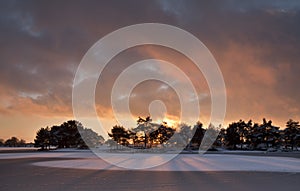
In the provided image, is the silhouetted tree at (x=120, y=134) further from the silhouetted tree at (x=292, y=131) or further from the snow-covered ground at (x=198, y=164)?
the snow-covered ground at (x=198, y=164)

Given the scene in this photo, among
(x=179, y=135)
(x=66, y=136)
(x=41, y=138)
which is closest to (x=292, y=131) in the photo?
(x=179, y=135)

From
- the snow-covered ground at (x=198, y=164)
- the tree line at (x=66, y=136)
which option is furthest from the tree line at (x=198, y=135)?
the snow-covered ground at (x=198, y=164)

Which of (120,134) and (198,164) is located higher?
(120,134)

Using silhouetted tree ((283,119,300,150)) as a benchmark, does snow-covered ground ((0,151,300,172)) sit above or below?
below

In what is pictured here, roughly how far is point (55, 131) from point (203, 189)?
93229 millimetres

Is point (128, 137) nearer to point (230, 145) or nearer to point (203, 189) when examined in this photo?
point (230, 145)

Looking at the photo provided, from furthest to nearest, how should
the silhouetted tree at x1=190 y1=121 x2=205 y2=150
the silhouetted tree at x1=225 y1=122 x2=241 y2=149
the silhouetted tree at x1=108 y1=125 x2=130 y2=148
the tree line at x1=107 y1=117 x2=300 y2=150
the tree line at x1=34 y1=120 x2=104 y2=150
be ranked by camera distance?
the silhouetted tree at x1=108 y1=125 x2=130 y2=148 < the tree line at x1=34 y1=120 x2=104 y2=150 < the silhouetted tree at x1=225 y1=122 x2=241 y2=149 < the silhouetted tree at x1=190 y1=121 x2=205 y2=150 < the tree line at x1=107 y1=117 x2=300 y2=150

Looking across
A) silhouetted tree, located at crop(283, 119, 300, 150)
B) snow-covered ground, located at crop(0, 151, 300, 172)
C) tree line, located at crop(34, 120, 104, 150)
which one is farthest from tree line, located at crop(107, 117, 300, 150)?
snow-covered ground, located at crop(0, 151, 300, 172)

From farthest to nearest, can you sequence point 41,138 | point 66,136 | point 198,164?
1. point 66,136
2. point 41,138
3. point 198,164

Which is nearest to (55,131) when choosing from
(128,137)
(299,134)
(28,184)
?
(128,137)

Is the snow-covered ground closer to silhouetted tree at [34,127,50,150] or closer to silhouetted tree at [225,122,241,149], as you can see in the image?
silhouetted tree at [34,127,50,150]

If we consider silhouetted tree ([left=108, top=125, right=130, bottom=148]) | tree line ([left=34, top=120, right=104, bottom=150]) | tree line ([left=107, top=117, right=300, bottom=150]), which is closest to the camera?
tree line ([left=107, top=117, right=300, bottom=150])

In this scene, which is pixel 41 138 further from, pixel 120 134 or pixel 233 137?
pixel 233 137

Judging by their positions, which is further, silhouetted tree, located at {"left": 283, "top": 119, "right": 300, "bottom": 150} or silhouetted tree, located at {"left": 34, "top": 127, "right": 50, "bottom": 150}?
silhouetted tree, located at {"left": 283, "top": 119, "right": 300, "bottom": 150}
